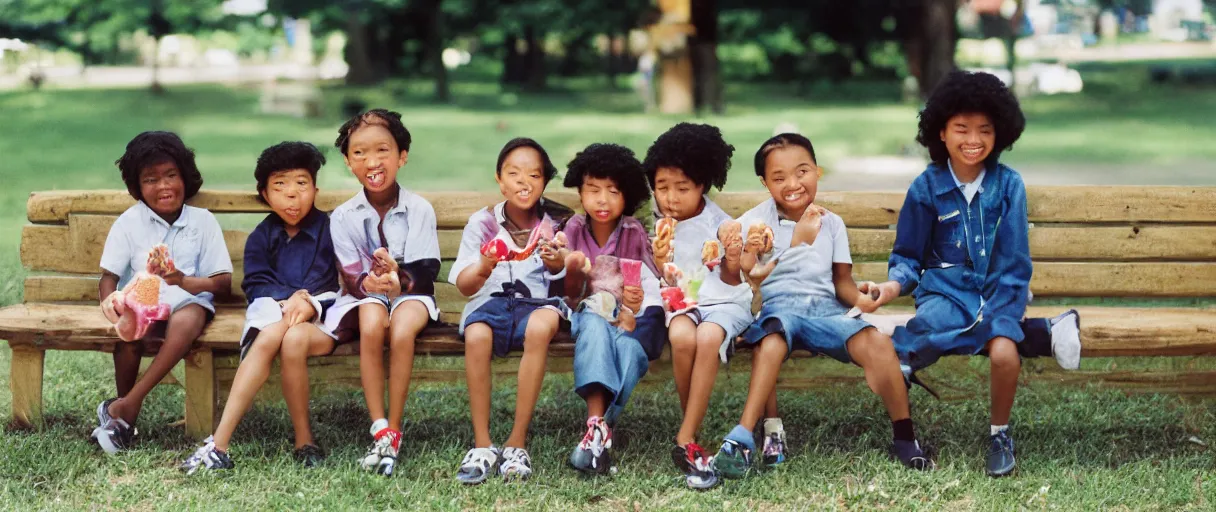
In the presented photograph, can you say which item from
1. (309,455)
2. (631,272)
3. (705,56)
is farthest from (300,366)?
(705,56)

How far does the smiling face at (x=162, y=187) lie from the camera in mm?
4609

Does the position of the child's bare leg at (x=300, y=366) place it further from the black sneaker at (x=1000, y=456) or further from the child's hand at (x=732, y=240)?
the black sneaker at (x=1000, y=456)

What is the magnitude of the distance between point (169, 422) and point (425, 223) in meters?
1.25

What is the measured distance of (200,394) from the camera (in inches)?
179

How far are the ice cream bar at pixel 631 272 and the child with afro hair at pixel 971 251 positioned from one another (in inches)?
31.3

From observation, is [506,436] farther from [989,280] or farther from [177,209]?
[989,280]

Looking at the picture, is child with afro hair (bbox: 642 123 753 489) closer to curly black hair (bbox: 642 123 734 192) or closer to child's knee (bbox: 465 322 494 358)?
curly black hair (bbox: 642 123 734 192)

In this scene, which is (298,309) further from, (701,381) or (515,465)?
(701,381)

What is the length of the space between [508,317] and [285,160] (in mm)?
971

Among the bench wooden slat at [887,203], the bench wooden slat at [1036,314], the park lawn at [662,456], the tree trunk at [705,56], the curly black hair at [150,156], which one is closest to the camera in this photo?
the park lawn at [662,456]

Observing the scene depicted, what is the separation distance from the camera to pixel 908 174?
13.1 m

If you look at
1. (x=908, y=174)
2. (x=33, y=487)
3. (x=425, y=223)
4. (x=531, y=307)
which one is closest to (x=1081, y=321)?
(x=531, y=307)

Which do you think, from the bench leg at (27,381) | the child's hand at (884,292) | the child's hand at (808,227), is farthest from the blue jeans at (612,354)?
the bench leg at (27,381)

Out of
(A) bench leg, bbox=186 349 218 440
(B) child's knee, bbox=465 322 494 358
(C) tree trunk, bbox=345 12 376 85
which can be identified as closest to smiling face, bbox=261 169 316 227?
(A) bench leg, bbox=186 349 218 440
